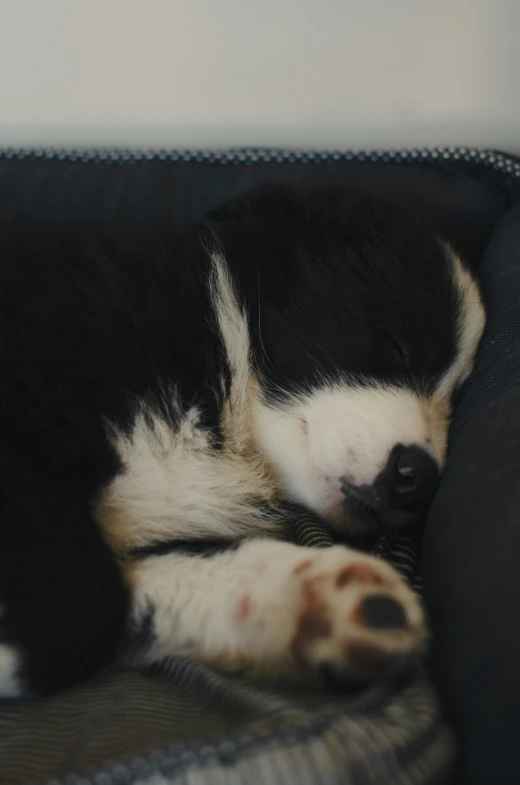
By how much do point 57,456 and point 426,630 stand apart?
0.58 metres

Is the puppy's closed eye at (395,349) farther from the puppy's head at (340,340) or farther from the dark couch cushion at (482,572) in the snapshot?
the dark couch cushion at (482,572)

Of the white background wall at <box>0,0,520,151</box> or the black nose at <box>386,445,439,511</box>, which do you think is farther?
the white background wall at <box>0,0,520,151</box>

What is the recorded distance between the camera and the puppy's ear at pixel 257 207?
4.67ft

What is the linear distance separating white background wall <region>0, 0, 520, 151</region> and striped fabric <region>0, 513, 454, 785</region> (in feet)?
5.88

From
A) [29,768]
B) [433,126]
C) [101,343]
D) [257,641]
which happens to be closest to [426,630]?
[257,641]

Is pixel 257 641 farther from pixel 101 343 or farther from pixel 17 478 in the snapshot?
pixel 101 343

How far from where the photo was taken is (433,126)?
7.33 feet

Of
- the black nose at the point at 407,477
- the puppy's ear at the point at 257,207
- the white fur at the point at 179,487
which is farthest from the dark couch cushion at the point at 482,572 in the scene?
the puppy's ear at the point at 257,207

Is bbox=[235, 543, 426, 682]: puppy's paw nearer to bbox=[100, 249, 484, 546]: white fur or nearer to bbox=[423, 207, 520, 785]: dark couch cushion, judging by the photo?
bbox=[423, 207, 520, 785]: dark couch cushion

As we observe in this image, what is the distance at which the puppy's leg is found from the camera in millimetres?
854

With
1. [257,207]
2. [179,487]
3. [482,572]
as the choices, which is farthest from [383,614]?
[257,207]

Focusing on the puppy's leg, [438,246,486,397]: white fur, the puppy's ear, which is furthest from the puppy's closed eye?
the puppy's leg

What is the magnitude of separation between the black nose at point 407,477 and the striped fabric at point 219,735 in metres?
0.38

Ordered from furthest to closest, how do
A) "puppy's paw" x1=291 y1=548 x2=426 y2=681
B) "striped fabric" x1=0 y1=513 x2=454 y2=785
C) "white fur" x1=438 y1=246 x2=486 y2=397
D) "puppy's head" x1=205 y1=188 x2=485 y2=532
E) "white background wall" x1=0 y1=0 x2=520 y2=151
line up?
1. "white background wall" x1=0 y1=0 x2=520 y2=151
2. "white fur" x1=438 y1=246 x2=486 y2=397
3. "puppy's head" x1=205 y1=188 x2=485 y2=532
4. "puppy's paw" x1=291 y1=548 x2=426 y2=681
5. "striped fabric" x1=0 y1=513 x2=454 y2=785
